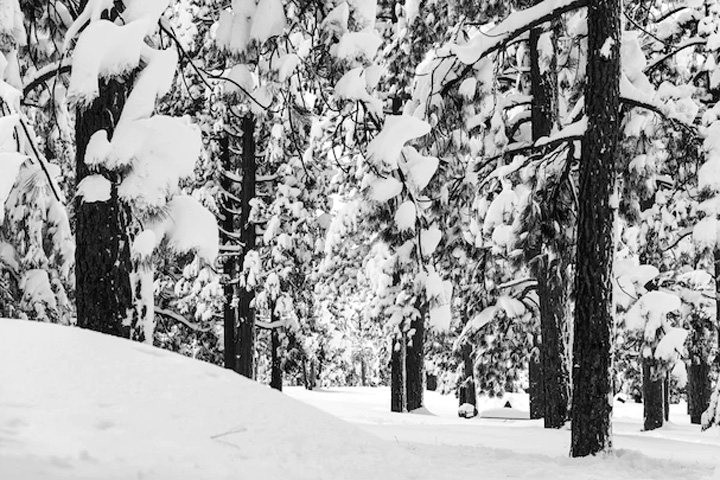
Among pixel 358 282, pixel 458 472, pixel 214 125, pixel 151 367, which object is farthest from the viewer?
pixel 358 282

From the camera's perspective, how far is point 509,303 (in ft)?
44.0

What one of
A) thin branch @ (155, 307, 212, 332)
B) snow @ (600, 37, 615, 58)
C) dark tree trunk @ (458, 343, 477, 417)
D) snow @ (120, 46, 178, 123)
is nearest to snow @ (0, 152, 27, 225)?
snow @ (120, 46, 178, 123)

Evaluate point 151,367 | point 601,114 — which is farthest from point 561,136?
point 151,367

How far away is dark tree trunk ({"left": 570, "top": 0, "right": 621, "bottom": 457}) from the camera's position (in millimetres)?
6883

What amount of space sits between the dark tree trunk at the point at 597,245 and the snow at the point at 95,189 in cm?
451

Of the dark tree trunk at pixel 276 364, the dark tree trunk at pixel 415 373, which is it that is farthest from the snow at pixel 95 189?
the dark tree trunk at pixel 276 364

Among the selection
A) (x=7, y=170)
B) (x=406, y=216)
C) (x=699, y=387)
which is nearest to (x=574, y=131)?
(x=406, y=216)

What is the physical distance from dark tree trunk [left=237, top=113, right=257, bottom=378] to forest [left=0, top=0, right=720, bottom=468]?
0.17 ft

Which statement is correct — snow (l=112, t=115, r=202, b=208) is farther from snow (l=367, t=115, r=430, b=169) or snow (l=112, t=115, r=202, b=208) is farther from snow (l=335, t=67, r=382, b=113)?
snow (l=367, t=115, r=430, b=169)

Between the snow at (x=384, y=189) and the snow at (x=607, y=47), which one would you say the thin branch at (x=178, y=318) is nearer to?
the snow at (x=384, y=189)

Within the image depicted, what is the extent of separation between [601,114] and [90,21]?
4835 mm

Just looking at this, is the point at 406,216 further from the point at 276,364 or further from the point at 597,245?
the point at 276,364

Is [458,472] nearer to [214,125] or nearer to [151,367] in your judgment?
[151,367]

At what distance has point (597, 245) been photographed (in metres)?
6.93
